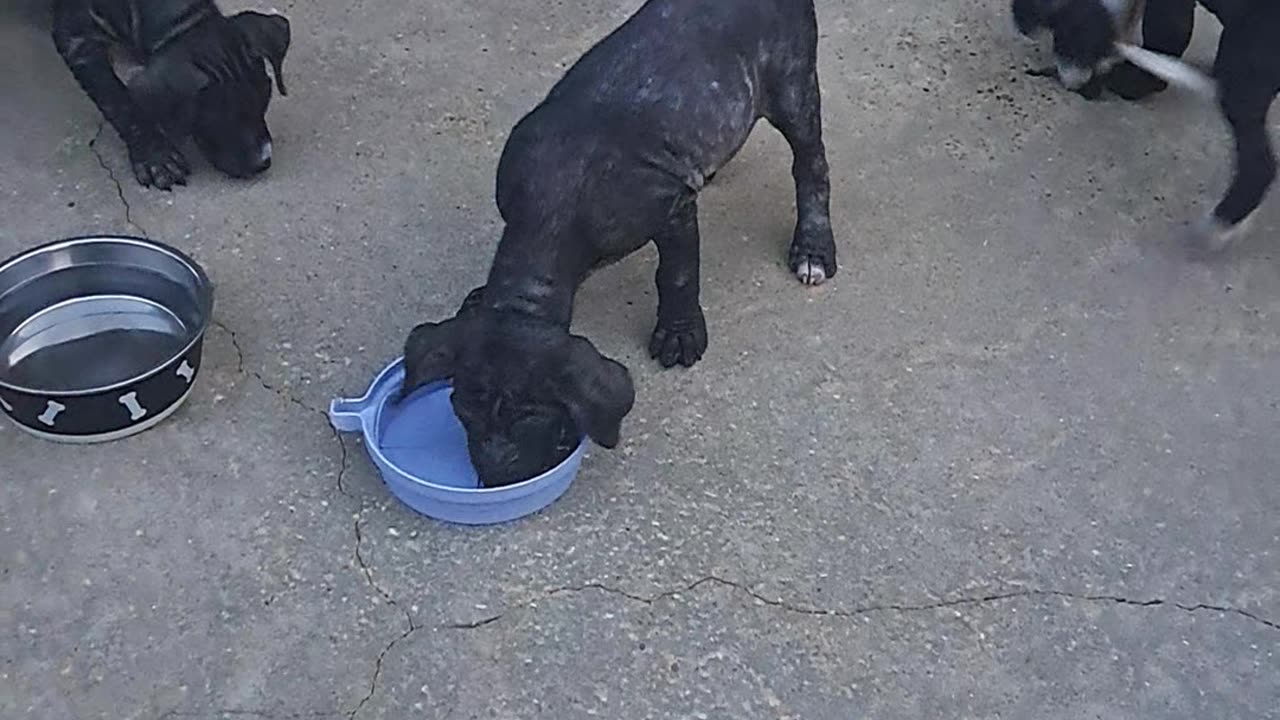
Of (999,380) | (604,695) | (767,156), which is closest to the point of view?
(604,695)

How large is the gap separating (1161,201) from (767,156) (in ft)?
3.98

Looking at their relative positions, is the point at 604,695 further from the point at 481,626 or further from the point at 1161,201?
the point at 1161,201

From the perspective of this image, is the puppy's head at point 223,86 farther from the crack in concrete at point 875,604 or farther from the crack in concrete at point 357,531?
the crack in concrete at point 875,604

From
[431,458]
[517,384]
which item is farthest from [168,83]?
[517,384]

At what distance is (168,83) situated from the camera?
4605 millimetres

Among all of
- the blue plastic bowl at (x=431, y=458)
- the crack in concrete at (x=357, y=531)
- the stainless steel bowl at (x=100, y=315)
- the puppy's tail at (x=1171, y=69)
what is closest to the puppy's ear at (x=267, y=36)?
the stainless steel bowl at (x=100, y=315)

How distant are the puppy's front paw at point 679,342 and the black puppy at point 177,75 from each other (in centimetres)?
146

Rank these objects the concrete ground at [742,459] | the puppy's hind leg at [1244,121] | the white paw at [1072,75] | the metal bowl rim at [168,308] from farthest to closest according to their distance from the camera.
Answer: the white paw at [1072,75], the puppy's hind leg at [1244,121], the metal bowl rim at [168,308], the concrete ground at [742,459]

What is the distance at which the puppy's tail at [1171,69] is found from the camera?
4.58 metres

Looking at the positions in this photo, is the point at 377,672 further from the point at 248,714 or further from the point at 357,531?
the point at 357,531

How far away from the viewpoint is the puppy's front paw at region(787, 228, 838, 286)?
177 inches

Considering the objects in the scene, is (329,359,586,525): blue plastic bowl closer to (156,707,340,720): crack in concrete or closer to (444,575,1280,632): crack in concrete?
(444,575,1280,632): crack in concrete

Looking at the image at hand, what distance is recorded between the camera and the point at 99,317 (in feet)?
14.0

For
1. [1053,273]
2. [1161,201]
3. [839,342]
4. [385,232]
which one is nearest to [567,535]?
[839,342]
